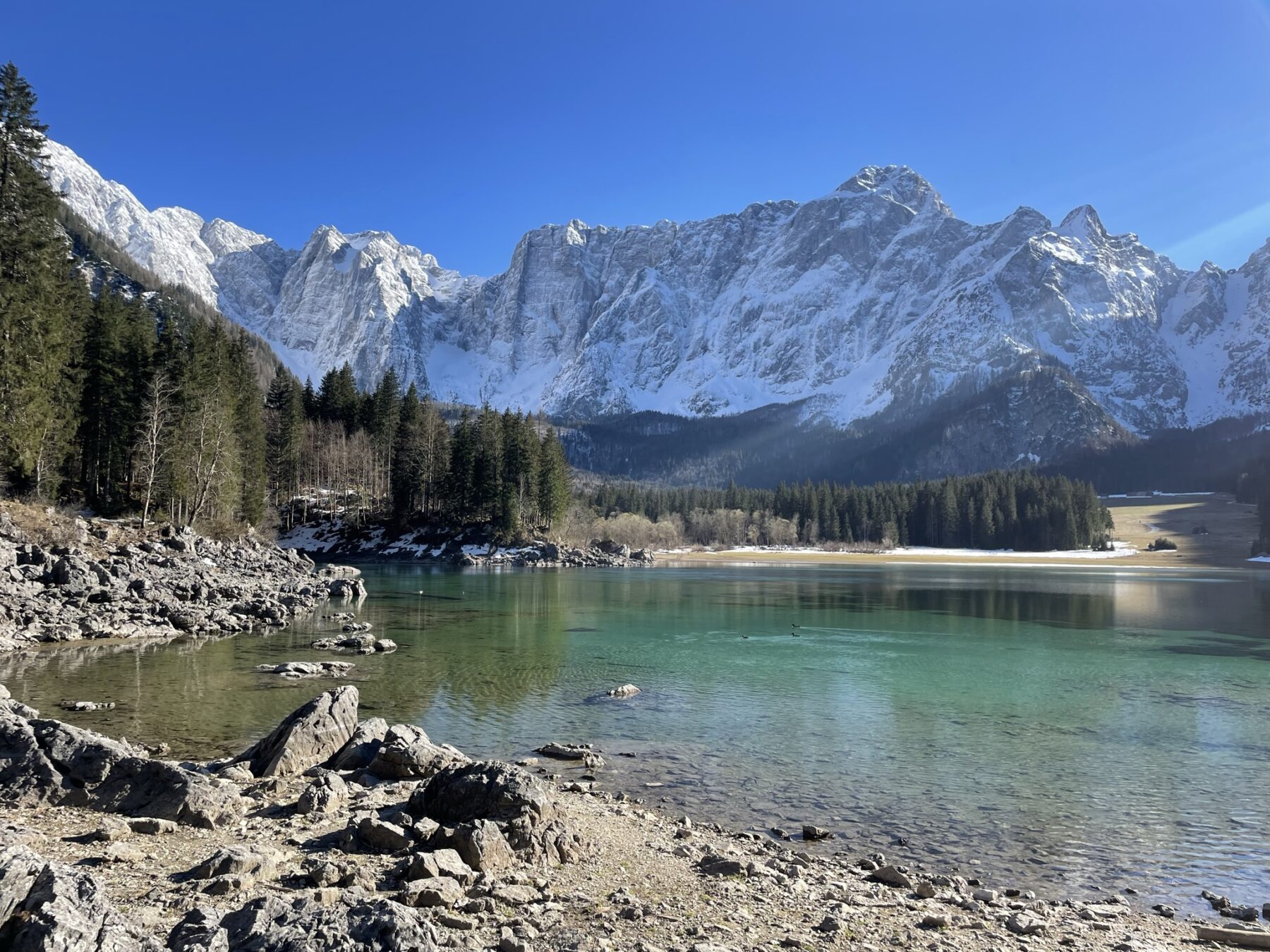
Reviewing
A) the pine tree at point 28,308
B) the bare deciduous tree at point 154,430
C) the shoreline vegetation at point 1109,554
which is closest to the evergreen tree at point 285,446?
the bare deciduous tree at point 154,430

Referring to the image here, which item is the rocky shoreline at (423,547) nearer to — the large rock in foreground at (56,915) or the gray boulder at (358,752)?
the gray boulder at (358,752)

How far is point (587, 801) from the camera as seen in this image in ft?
43.2

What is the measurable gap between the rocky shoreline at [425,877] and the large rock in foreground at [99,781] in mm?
26

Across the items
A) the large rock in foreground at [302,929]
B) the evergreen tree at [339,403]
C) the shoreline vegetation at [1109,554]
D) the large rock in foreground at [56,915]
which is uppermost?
the evergreen tree at [339,403]

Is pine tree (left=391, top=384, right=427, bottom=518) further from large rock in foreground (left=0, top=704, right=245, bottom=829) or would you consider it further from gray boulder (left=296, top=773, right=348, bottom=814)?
gray boulder (left=296, top=773, right=348, bottom=814)

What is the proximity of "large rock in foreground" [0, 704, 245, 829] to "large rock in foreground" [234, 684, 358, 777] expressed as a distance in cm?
176

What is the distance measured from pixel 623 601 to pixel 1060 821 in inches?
1642

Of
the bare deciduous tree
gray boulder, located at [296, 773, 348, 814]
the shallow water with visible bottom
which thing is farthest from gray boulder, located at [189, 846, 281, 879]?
the bare deciduous tree

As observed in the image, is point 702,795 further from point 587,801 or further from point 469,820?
point 469,820

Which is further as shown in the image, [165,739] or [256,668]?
[256,668]

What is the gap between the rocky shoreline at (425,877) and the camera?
604 centimetres

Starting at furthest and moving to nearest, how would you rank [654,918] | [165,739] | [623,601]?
[623,601] < [165,739] < [654,918]

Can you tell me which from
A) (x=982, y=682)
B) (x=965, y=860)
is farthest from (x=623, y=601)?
(x=965, y=860)

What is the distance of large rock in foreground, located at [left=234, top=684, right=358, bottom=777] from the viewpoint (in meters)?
13.7
